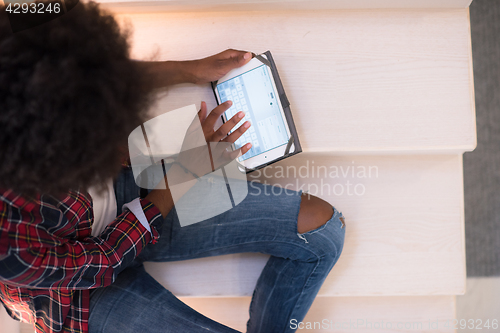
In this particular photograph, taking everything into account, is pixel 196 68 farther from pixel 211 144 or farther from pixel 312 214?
pixel 312 214

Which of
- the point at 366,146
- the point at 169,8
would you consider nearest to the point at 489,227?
the point at 366,146

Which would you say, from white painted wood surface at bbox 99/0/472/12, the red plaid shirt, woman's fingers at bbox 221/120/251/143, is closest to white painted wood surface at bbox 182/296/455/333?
the red plaid shirt

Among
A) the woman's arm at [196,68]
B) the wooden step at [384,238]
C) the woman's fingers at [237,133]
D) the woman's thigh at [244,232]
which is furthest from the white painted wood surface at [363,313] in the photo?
the woman's arm at [196,68]

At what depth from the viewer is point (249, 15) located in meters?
0.72

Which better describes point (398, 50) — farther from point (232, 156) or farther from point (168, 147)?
point (168, 147)

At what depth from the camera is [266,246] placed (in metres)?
0.74

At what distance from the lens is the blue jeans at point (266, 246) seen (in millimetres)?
724

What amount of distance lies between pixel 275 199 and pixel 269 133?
0.16m

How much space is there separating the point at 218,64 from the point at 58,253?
1.49 feet

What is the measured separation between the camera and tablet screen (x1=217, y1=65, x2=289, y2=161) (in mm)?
678

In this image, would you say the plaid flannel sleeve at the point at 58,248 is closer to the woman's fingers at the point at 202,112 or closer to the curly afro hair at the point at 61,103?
the curly afro hair at the point at 61,103

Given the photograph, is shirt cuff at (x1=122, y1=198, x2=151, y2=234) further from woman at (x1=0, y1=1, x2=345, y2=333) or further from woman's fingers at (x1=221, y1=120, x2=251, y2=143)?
woman's fingers at (x1=221, y1=120, x2=251, y2=143)

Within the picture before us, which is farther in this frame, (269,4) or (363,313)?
(363,313)

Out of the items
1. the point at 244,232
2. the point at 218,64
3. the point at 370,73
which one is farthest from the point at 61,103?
the point at 370,73
